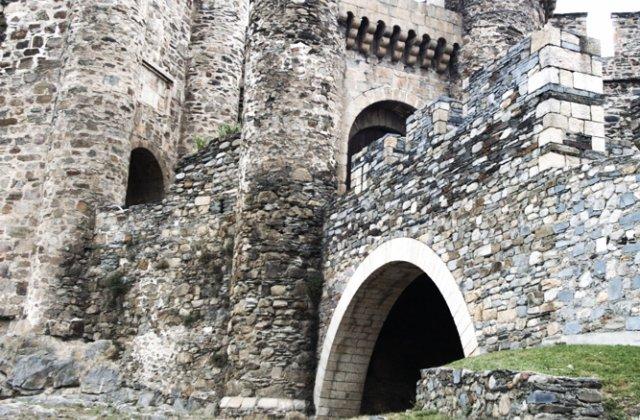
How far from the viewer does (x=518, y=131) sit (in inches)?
348

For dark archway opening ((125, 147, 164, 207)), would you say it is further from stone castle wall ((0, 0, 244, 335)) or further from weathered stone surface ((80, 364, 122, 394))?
weathered stone surface ((80, 364, 122, 394))

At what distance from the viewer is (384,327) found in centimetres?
1305

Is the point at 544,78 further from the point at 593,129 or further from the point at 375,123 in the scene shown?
the point at 375,123

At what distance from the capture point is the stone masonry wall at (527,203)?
746 cm

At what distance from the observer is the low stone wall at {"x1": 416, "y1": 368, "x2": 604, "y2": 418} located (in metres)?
6.06

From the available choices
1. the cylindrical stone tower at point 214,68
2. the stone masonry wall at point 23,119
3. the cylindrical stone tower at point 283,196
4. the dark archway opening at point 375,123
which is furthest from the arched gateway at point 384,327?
the cylindrical stone tower at point 214,68

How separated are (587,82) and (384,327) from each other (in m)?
5.42

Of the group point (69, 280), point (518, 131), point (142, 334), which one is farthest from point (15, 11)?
point (518, 131)

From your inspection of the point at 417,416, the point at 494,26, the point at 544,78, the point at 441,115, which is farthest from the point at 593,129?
the point at 494,26

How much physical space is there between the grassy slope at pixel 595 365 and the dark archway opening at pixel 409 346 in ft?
17.1

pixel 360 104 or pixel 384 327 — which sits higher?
pixel 360 104

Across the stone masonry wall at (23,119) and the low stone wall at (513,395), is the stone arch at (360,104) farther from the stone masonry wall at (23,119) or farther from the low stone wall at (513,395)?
the low stone wall at (513,395)

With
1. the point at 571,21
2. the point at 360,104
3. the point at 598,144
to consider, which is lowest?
the point at 598,144

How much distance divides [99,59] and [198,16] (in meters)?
3.75
